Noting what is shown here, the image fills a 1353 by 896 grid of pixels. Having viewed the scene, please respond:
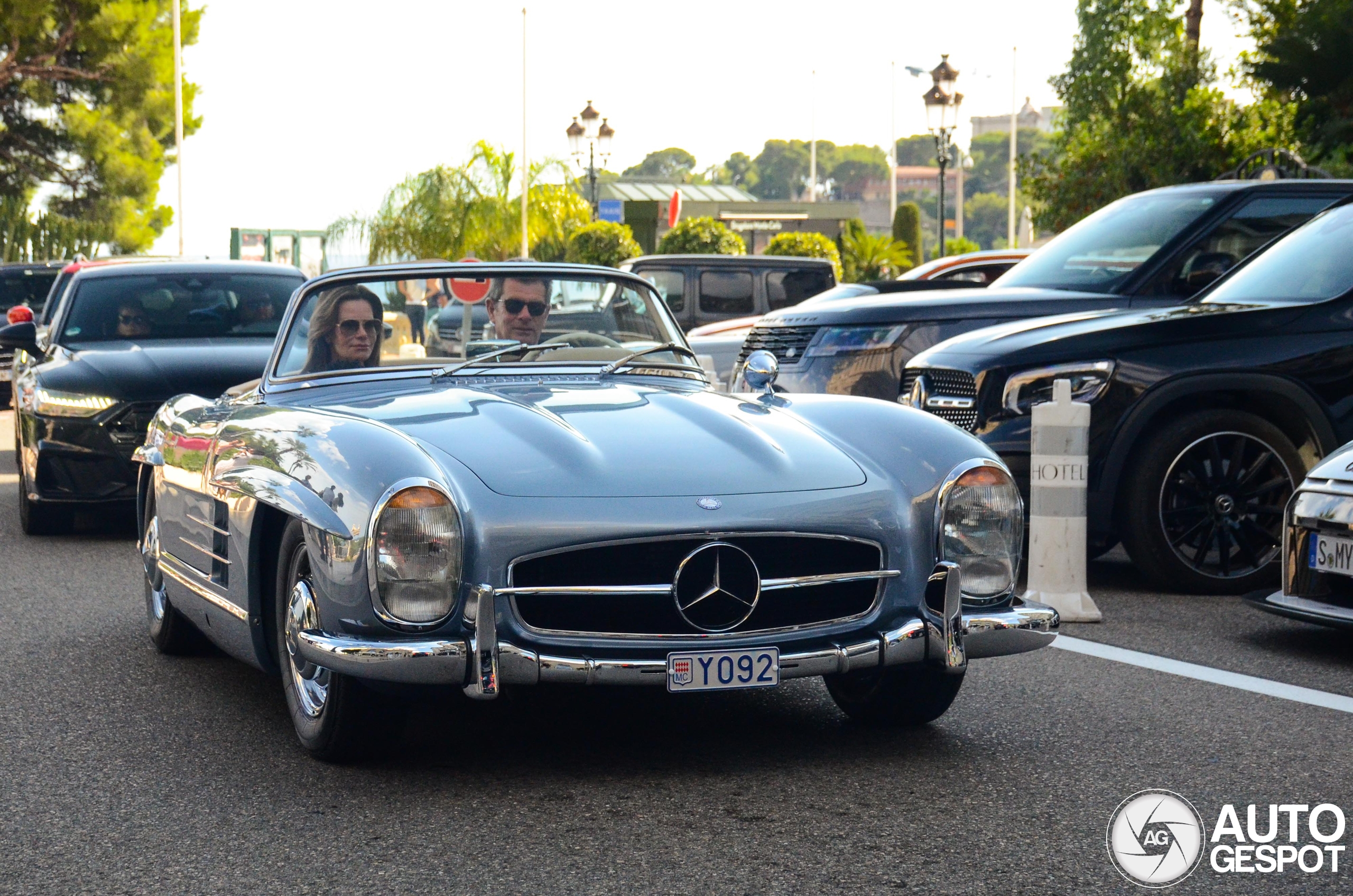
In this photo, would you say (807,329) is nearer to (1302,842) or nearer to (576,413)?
(576,413)

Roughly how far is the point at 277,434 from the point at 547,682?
4.13 feet

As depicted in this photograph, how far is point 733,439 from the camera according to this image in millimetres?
4891

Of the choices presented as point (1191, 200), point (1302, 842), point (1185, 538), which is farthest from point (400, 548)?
point (1191, 200)

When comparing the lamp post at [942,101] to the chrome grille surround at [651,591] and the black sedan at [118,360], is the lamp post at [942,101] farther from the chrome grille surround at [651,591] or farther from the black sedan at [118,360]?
the chrome grille surround at [651,591]

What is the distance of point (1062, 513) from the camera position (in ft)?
23.8

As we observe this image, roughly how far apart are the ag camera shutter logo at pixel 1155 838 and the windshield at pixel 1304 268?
4.48m

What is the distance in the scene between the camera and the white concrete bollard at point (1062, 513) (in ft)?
23.6

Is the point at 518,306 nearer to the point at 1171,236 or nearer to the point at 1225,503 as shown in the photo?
the point at 1225,503

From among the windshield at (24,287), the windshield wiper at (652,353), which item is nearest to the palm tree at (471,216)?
the windshield at (24,287)

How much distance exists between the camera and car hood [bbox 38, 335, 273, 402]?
9.73 metres

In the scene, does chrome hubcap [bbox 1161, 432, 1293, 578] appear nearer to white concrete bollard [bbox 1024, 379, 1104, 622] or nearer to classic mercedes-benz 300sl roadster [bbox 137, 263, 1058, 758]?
white concrete bollard [bbox 1024, 379, 1104, 622]

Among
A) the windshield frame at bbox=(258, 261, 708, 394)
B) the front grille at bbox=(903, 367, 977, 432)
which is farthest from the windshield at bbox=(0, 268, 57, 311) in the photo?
the windshield frame at bbox=(258, 261, 708, 394)

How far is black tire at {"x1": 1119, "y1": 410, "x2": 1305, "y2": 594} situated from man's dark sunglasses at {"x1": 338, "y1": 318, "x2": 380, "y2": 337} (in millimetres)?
3667

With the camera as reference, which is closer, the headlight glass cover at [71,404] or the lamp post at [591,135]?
the headlight glass cover at [71,404]
